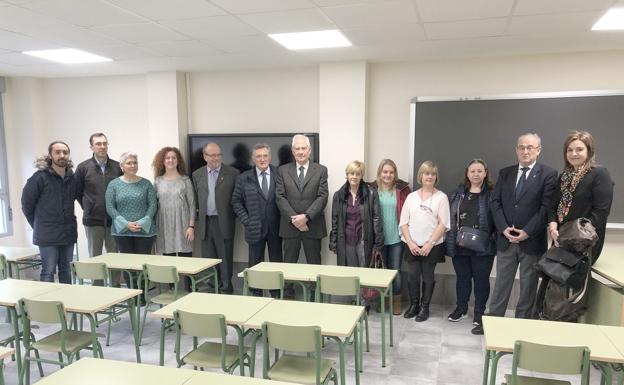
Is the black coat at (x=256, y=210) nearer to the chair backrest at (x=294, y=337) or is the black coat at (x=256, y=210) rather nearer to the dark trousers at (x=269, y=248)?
the dark trousers at (x=269, y=248)

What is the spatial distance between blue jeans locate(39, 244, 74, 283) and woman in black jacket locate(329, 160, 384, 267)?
107 inches

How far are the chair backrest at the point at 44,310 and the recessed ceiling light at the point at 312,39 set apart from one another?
265cm

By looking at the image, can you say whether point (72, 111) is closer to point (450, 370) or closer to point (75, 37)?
point (75, 37)

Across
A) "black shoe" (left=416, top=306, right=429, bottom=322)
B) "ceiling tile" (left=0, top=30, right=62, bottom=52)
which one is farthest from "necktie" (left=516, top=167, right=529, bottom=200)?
"ceiling tile" (left=0, top=30, right=62, bottom=52)

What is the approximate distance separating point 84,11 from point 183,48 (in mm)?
1208

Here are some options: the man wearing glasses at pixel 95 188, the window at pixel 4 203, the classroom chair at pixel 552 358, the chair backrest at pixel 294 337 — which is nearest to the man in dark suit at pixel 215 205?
the man wearing glasses at pixel 95 188

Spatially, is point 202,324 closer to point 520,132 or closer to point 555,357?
point 555,357

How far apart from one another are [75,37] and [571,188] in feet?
14.1

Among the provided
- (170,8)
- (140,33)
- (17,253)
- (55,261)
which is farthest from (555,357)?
(17,253)

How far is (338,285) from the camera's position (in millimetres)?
3273

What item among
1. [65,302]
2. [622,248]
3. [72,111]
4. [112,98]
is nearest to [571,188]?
[622,248]

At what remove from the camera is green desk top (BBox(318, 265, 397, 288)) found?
3281 millimetres

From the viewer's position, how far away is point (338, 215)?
447cm

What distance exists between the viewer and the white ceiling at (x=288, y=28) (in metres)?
3.03
